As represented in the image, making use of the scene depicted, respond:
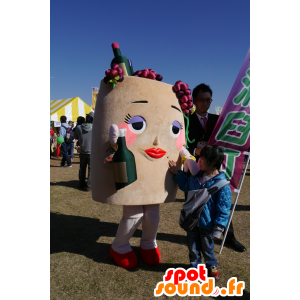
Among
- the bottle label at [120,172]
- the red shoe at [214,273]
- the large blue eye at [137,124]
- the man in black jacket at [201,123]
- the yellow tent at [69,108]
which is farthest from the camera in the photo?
the yellow tent at [69,108]

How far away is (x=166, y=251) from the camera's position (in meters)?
2.95

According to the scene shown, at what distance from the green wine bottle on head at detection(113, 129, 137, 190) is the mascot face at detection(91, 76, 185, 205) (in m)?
0.06

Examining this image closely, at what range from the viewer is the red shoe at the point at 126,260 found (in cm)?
253

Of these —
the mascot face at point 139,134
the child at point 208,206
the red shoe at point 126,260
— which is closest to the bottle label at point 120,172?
the mascot face at point 139,134

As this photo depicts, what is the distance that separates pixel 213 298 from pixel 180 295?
0.29 m

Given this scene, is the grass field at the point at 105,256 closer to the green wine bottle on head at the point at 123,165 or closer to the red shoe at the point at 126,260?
the red shoe at the point at 126,260

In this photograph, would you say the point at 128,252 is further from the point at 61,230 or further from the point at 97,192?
the point at 61,230

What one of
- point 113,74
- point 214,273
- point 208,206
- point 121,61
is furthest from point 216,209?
point 121,61

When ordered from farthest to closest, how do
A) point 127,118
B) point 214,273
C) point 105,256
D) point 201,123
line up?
1. point 201,123
2. point 105,256
3. point 214,273
4. point 127,118

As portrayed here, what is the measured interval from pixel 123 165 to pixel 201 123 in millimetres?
1333

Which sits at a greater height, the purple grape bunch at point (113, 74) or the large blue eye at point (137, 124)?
the purple grape bunch at point (113, 74)

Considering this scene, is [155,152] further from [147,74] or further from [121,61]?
[121,61]

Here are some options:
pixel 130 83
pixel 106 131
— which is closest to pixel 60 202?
pixel 106 131

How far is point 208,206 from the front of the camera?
229 centimetres
